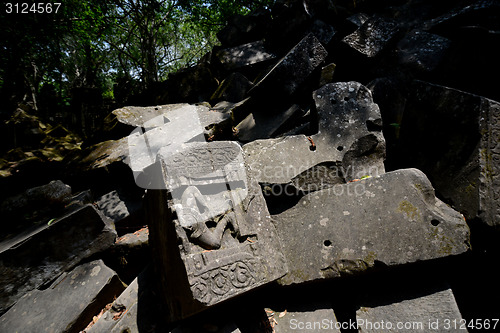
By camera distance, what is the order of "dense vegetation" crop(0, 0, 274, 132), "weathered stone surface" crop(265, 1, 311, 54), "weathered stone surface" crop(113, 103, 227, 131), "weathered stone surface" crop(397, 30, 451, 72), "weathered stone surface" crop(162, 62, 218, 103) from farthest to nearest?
"dense vegetation" crop(0, 0, 274, 132) → "weathered stone surface" crop(162, 62, 218, 103) → "weathered stone surface" crop(265, 1, 311, 54) → "weathered stone surface" crop(113, 103, 227, 131) → "weathered stone surface" crop(397, 30, 451, 72)

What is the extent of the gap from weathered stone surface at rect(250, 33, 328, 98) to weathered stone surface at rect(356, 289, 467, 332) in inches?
139

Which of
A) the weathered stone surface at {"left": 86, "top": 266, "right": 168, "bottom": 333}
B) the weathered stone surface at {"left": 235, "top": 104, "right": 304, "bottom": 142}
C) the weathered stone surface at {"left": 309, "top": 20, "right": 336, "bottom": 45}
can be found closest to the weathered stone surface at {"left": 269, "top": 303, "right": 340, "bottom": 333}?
the weathered stone surface at {"left": 86, "top": 266, "right": 168, "bottom": 333}

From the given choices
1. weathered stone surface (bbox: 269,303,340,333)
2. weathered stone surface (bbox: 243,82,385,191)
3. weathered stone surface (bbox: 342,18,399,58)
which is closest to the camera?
weathered stone surface (bbox: 269,303,340,333)

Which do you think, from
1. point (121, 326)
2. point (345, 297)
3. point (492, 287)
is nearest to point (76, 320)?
point (121, 326)

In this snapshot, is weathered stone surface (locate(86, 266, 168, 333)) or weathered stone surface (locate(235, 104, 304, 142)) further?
weathered stone surface (locate(235, 104, 304, 142))

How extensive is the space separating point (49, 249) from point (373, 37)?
5825 mm

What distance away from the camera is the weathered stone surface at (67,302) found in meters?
2.29

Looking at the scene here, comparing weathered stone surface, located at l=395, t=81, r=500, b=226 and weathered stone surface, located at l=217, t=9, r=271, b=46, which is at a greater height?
weathered stone surface, located at l=217, t=9, r=271, b=46

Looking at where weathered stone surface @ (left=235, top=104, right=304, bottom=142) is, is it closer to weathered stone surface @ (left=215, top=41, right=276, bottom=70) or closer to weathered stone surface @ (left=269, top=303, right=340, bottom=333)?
weathered stone surface @ (left=215, top=41, right=276, bottom=70)

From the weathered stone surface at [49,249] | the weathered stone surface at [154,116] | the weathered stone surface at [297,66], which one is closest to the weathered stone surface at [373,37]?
the weathered stone surface at [297,66]

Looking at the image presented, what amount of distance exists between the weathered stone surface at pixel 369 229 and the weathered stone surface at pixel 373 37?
2.95m

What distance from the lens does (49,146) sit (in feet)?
17.9

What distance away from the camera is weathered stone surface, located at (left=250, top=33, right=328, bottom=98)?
4.43m

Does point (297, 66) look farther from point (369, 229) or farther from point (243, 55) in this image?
point (369, 229)
